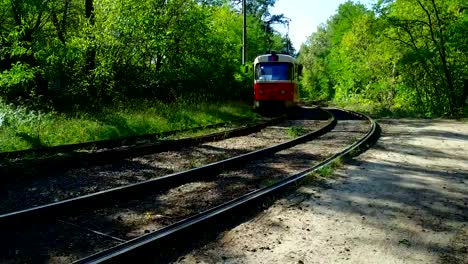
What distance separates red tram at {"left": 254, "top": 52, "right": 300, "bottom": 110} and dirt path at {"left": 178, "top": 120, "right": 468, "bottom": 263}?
1303 cm

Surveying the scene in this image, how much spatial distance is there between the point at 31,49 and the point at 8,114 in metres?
3.35

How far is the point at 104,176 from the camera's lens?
26.6 ft

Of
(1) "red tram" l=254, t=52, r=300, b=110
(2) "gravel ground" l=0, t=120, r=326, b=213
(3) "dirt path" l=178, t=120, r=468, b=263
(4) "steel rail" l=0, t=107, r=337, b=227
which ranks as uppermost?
(1) "red tram" l=254, t=52, r=300, b=110

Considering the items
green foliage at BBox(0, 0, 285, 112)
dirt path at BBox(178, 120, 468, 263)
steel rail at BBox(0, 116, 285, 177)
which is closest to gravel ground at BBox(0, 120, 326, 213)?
steel rail at BBox(0, 116, 285, 177)

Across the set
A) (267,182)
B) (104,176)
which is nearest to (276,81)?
(267,182)

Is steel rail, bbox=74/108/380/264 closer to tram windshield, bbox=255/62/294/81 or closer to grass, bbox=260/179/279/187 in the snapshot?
grass, bbox=260/179/279/187

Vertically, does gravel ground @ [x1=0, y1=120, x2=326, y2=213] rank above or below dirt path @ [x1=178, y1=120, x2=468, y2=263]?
above

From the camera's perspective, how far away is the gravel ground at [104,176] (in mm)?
6609

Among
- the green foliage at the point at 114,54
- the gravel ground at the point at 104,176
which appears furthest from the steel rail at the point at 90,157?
the green foliage at the point at 114,54

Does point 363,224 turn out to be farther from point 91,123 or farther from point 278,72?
point 278,72

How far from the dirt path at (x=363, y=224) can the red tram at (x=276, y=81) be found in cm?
1303

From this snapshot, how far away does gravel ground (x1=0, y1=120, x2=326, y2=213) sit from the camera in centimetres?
661

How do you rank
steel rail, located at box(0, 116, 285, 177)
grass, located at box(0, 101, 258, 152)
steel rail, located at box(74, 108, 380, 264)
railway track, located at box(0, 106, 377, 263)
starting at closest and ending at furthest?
steel rail, located at box(74, 108, 380, 264)
railway track, located at box(0, 106, 377, 263)
steel rail, located at box(0, 116, 285, 177)
grass, located at box(0, 101, 258, 152)

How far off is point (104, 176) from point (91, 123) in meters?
5.57
